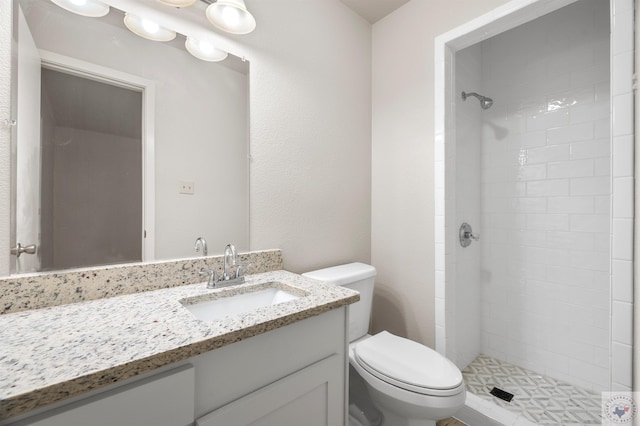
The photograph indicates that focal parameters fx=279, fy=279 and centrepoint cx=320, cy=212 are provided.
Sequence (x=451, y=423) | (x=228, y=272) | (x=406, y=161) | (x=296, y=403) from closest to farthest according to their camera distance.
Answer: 1. (x=296, y=403)
2. (x=228, y=272)
3. (x=451, y=423)
4. (x=406, y=161)

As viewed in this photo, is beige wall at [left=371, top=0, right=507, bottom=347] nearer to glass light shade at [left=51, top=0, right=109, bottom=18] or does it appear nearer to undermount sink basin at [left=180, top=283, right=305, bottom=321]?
undermount sink basin at [left=180, top=283, right=305, bottom=321]

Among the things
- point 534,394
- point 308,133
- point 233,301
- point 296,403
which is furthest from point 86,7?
point 534,394

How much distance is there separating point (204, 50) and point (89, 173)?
2.30 ft

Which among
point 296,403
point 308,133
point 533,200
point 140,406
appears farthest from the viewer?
point 533,200

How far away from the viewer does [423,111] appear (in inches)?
A: 65.4

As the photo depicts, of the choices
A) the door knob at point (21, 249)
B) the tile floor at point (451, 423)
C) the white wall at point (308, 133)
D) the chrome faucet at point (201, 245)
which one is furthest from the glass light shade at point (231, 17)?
the tile floor at point (451, 423)

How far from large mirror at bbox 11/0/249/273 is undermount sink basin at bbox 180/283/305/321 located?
10.1 inches

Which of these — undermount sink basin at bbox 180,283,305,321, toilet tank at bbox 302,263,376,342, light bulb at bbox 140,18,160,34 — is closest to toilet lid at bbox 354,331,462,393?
toilet tank at bbox 302,263,376,342

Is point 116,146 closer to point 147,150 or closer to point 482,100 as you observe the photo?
Result: point 147,150

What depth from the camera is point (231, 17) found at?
1.20 meters

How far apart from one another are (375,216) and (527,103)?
4.27 ft

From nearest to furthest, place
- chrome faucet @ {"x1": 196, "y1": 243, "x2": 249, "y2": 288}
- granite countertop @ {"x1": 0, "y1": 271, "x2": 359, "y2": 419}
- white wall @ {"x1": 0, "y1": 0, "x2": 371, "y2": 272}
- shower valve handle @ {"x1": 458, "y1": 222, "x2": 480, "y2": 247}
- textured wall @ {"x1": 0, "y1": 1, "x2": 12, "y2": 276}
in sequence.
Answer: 1. granite countertop @ {"x1": 0, "y1": 271, "x2": 359, "y2": 419}
2. textured wall @ {"x1": 0, "y1": 1, "x2": 12, "y2": 276}
3. chrome faucet @ {"x1": 196, "y1": 243, "x2": 249, "y2": 288}
4. white wall @ {"x1": 0, "y1": 0, "x2": 371, "y2": 272}
5. shower valve handle @ {"x1": 458, "y1": 222, "x2": 480, "y2": 247}

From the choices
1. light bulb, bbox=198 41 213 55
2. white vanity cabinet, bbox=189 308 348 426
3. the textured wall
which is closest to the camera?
white vanity cabinet, bbox=189 308 348 426

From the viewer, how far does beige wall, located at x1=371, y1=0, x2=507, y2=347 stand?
1631mm
